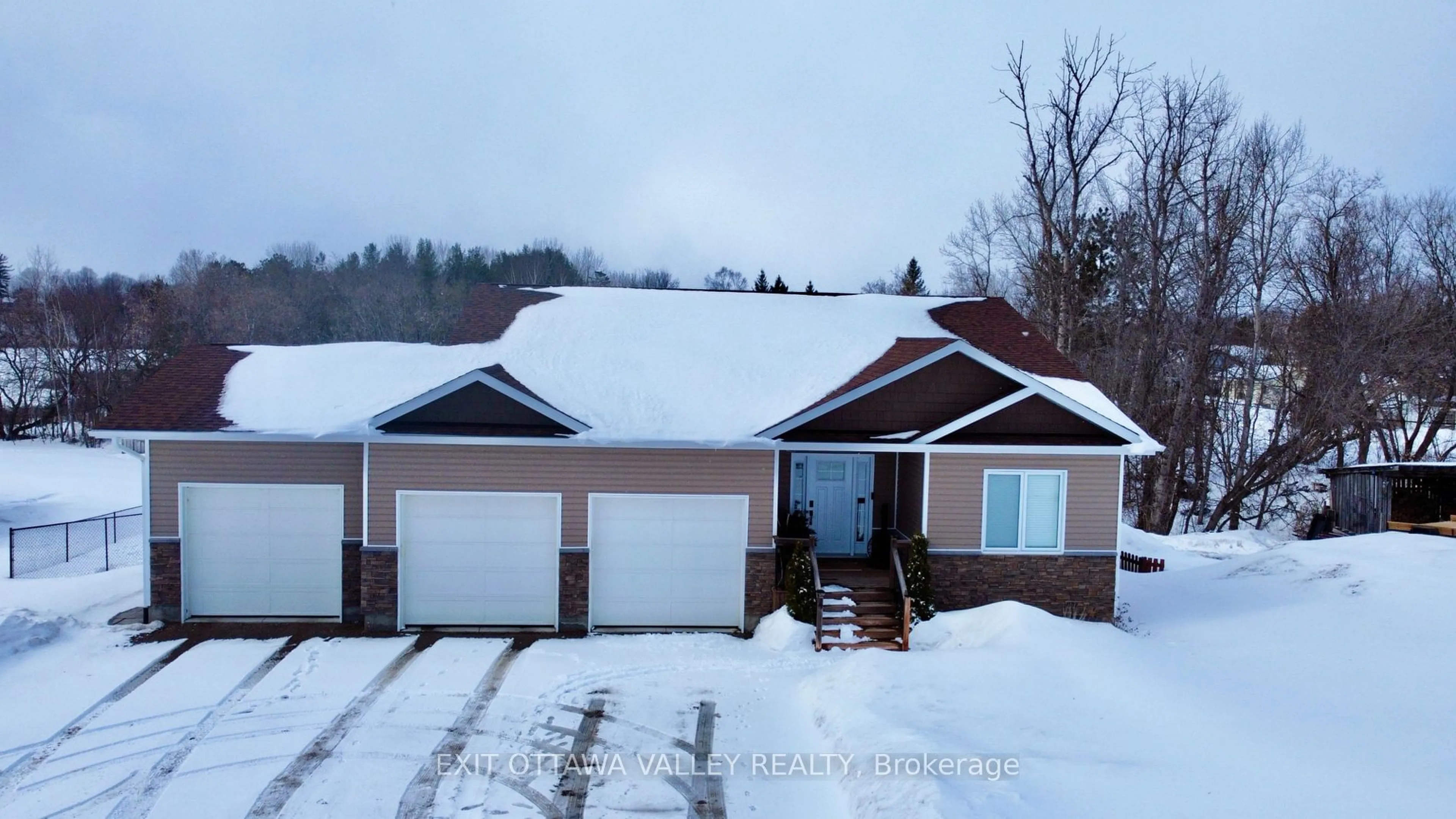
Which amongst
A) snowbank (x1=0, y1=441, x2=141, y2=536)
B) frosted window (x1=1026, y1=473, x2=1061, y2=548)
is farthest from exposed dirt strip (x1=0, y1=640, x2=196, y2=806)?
snowbank (x1=0, y1=441, x2=141, y2=536)

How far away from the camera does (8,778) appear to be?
691 cm

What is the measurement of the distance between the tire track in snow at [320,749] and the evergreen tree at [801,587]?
210 inches

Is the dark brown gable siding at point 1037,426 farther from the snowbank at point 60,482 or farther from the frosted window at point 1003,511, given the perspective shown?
the snowbank at point 60,482

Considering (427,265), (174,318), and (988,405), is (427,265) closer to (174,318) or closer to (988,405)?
(174,318)

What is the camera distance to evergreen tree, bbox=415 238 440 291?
60188mm

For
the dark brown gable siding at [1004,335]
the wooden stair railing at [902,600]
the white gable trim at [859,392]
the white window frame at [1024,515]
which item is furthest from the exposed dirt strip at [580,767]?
the dark brown gable siding at [1004,335]

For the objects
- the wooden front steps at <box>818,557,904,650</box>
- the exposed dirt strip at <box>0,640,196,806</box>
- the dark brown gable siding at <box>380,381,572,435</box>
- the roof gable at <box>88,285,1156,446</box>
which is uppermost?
the roof gable at <box>88,285,1156,446</box>

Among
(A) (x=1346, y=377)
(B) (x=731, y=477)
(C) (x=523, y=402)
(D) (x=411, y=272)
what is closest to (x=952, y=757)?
(B) (x=731, y=477)

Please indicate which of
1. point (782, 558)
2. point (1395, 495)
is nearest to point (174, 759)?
point (782, 558)

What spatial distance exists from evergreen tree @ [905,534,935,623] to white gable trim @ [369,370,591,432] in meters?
5.24

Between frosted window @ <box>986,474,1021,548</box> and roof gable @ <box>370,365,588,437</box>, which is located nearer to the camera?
roof gable @ <box>370,365,588,437</box>

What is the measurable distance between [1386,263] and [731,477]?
31723 millimetres

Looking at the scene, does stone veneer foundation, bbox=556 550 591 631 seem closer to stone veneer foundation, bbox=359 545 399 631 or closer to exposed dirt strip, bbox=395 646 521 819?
exposed dirt strip, bbox=395 646 521 819

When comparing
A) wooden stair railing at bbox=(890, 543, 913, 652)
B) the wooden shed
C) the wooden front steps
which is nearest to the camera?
wooden stair railing at bbox=(890, 543, 913, 652)
